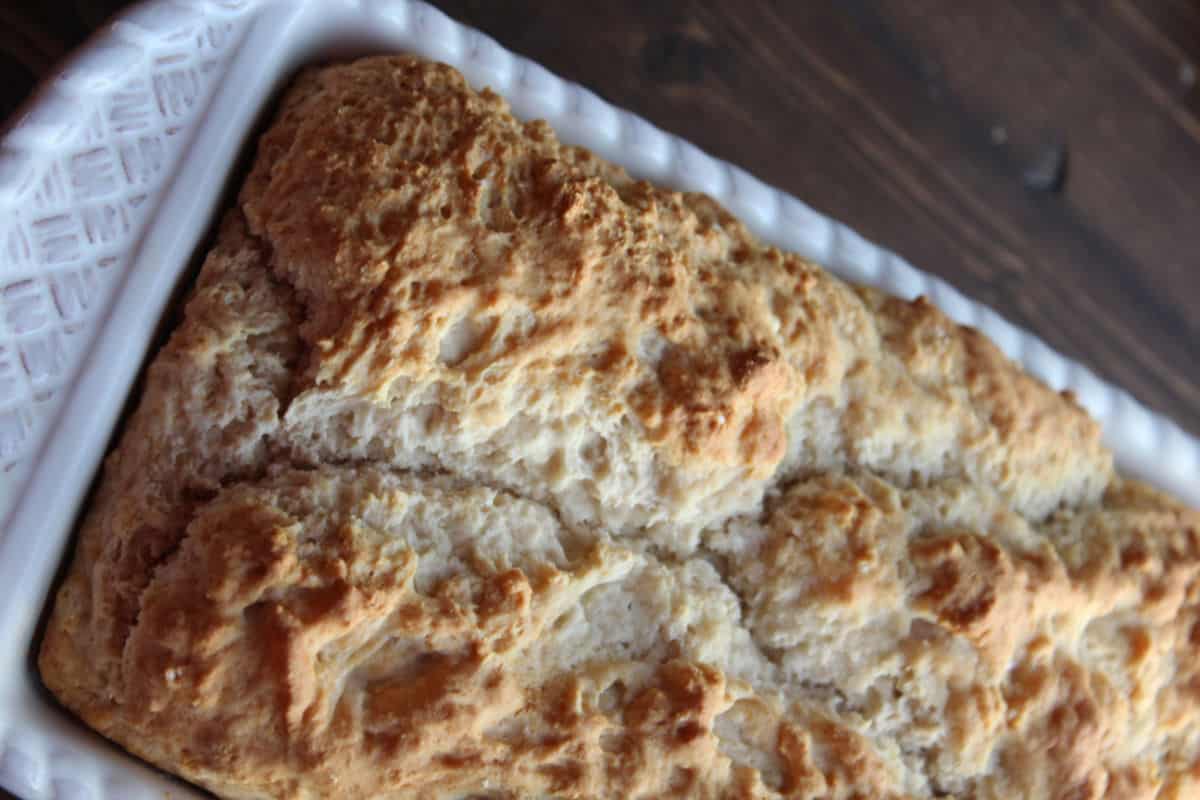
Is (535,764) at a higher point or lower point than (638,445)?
lower

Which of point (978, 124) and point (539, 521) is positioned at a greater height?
point (978, 124)

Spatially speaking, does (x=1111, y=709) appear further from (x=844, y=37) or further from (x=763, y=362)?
(x=844, y=37)

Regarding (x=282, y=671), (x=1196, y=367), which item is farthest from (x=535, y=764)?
(x=1196, y=367)

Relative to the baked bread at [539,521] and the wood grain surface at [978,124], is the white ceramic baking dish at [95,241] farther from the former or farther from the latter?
the wood grain surface at [978,124]

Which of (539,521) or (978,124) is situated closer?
(539,521)

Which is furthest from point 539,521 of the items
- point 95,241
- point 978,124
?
point 978,124

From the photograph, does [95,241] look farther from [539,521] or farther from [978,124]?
[978,124]
